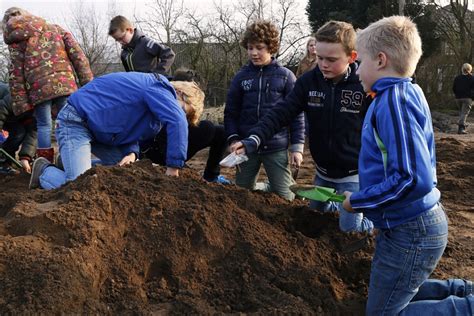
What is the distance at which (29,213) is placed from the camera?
10.5ft

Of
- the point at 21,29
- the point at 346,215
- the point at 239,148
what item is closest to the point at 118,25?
the point at 21,29

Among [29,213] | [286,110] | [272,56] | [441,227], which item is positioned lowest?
[29,213]

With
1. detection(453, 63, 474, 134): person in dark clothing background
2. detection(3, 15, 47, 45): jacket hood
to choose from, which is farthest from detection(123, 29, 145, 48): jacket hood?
detection(453, 63, 474, 134): person in dark clothing background

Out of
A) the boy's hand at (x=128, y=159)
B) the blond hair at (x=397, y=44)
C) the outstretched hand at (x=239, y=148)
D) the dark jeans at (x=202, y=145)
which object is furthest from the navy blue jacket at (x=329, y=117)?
the dark jeans at (x=202, y=145)

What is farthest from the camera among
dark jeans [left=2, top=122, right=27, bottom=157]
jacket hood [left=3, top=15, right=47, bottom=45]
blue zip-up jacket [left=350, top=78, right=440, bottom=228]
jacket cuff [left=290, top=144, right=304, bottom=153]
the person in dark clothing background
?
the person in dark clothing background

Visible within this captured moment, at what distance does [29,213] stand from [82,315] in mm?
901

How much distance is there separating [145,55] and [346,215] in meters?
4.46

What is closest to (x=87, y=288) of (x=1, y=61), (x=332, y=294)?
(x=332, y=294)

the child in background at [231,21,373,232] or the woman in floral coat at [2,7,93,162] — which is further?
the woman in floral coat at [2,7,93,162]

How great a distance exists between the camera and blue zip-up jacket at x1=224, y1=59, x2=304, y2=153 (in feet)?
15.3

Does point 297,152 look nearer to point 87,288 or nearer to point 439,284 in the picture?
point 439,284

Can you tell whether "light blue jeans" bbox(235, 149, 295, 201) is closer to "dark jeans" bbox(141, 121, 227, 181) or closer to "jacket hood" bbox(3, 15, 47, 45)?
"dark jeans" bbox(141, 121, 227, 181)

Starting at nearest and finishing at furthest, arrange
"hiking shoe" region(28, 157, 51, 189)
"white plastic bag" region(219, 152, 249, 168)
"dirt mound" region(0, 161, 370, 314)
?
"dirt mound" region(0, 161, 370, 314) < "white plastic bag" region(219, 152, 249, 168) < "hiking shoe" region(28, 157, 51, 189)

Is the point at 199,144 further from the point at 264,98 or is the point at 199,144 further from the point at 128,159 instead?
the point at 264,98
